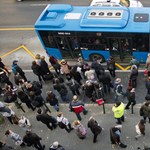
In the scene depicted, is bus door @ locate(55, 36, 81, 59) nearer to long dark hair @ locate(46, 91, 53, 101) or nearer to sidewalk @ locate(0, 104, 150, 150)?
sidewalk @ locate(0, 104, 150, 150)

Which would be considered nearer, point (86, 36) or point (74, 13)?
point (86, 36)

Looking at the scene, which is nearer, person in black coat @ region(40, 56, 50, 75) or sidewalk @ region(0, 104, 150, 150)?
sidewalk @ region(0, 104, 150, 150)

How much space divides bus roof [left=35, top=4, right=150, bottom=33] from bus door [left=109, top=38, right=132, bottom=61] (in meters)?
0.63

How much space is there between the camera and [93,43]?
10156mm

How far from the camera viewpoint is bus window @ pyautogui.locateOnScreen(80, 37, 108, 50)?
9930 mm

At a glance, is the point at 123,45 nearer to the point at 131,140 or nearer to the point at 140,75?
the point at 140,75

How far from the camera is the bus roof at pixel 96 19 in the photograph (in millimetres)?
9227

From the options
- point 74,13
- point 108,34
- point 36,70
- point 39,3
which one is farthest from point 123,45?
point 39,3

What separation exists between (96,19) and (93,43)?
4.43ft

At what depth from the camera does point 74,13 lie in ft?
34.9

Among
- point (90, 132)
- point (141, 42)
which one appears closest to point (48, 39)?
point (141, 42)

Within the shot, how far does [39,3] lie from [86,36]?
1073 cm

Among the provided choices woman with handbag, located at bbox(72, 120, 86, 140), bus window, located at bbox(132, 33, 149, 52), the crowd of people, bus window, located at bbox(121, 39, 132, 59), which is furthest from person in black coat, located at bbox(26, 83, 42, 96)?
bus window, located at bbox(132, 33, 149, 52)

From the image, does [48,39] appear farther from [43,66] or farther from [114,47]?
[114,47]
